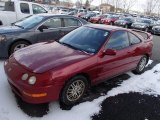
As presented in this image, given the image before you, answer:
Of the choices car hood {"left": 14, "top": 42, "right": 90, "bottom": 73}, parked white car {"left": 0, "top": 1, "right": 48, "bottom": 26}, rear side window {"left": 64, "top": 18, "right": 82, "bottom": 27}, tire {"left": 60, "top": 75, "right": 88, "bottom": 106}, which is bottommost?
tire {"left": 60, "top": 75, "right": 88, "bottom": 106}

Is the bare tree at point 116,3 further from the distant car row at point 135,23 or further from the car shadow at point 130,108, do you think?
the car shadow at point 130,108

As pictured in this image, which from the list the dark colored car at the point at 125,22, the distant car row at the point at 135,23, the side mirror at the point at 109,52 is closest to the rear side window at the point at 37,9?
the side mirror at the point at 109,52

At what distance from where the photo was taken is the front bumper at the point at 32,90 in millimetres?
3770

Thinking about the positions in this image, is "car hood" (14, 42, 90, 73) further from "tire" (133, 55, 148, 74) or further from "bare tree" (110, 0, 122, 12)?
"bare tree" (110, 0, 122, 12)

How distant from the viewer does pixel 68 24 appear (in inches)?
315

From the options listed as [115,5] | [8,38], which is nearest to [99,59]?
[8,38]

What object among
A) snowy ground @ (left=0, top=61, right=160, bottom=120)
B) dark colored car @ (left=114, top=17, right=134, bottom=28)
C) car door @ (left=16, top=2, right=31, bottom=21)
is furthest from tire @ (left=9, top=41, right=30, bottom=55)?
dark colored car @ (left=114, top=17, right=134, bottom=28)

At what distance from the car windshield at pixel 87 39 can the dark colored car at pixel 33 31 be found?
1632 mm

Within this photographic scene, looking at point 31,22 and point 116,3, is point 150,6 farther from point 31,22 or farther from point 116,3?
point 31,22

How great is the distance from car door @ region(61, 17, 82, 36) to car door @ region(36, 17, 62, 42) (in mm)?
174

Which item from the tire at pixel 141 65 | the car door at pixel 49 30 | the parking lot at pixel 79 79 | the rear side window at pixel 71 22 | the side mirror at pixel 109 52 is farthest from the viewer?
the rear side window at pixel 71 22

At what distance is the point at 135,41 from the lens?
237 inches

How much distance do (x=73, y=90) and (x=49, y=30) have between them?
3.54 m

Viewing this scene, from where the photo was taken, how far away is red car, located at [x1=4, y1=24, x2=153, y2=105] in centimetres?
384
